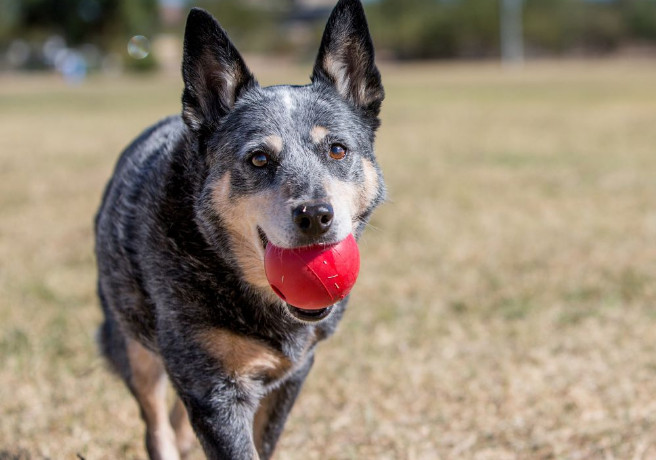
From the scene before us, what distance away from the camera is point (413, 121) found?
19.5m

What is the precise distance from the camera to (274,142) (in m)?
3.21

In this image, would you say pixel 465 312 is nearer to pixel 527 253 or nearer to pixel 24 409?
pixel 527 253

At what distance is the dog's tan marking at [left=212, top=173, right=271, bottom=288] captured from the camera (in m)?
3.07

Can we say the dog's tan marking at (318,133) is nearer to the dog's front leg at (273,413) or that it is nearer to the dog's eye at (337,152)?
the dog's eye at (337,152)

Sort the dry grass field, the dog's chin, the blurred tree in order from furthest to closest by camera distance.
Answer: the blurred tree → the dry grass field → the dog's chin

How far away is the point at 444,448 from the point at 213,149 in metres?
1.79

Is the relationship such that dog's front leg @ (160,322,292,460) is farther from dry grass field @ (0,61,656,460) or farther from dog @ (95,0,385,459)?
dry grass field @ (0,61,656,460)

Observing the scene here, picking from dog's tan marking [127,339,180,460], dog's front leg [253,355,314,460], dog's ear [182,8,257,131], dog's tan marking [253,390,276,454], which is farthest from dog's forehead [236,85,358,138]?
dog's tan marking [127,339,180,460]

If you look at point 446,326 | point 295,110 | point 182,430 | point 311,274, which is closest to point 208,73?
point 295,110

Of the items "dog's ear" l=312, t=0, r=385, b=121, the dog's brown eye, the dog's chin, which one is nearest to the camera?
the dog's chin

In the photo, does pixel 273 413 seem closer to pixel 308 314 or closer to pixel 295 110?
pixel 308 314

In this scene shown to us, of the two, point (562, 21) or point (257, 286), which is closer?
point (257, 286)

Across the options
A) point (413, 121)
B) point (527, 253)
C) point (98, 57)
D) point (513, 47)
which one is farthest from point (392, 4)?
point (527, 253)

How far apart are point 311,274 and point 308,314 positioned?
185 millimetres
